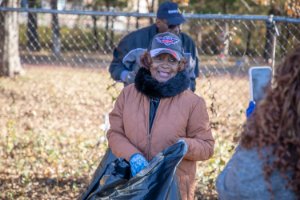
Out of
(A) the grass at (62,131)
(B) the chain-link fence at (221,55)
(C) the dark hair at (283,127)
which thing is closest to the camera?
(C) the dark hair at (283,127)

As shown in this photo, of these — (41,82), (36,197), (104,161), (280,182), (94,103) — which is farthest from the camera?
(41,82)

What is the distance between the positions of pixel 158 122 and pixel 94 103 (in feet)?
27.6

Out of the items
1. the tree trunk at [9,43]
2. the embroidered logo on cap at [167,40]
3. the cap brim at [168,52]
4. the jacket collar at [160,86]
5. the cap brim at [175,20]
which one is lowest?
the tree trunk at [9,43]

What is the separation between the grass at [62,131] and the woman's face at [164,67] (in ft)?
2.90

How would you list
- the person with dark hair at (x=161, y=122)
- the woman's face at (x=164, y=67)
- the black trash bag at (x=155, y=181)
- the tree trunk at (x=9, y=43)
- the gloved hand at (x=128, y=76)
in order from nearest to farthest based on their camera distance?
the black trash bag at (x=155, y=181) < the person with dark hair at (x=161, y=122) < the woman's face at (x=164, y=67) < the gloved hand at (x=128, y=76) < the tree trunk at (x=9, y=43)

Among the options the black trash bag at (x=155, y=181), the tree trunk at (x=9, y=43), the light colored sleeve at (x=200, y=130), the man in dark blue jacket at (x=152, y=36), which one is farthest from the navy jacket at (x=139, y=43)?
the tree trunk at (x=9, y=43)

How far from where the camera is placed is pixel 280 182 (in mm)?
2209

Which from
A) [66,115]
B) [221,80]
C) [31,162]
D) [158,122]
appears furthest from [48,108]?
[158,122]

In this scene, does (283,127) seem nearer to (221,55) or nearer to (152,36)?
(152,36)

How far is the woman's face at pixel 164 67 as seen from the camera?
392 centimetres

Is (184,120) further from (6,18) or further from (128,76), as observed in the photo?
(6,18)

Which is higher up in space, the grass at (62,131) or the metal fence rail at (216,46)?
the metal fence rail at (216,46)

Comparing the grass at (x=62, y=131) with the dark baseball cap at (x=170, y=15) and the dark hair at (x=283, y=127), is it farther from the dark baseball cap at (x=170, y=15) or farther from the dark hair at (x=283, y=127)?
the dark hair at (x=283, y=127)

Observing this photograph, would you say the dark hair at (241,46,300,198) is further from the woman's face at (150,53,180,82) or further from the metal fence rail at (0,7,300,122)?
the metal fence rail at (0,7,300,122)
